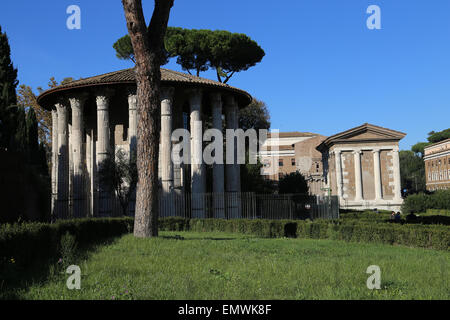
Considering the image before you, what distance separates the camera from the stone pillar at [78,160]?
23859 mm

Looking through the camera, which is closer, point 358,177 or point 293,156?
point 358,177

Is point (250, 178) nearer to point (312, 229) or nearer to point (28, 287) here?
point (312, 229)

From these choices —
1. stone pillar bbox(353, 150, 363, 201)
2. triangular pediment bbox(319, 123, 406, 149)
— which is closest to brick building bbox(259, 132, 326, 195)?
stone pillar bbox(353, 150, 363, 201)

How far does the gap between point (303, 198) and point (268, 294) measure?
906 inches

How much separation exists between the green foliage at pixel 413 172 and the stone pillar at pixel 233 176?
67.7 metres

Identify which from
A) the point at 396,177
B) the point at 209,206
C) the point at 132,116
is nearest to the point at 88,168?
the point at 132,116

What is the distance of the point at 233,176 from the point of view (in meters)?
26.0

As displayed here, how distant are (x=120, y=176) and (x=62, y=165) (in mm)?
4831

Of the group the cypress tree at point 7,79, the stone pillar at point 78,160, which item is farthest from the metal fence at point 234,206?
the cypress tree at point 7,79

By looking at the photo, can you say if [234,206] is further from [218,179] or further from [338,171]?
[338,171]

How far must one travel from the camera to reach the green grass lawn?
18.5 ft

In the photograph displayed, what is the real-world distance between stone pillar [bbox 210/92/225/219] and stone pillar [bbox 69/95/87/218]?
6891 millimetres

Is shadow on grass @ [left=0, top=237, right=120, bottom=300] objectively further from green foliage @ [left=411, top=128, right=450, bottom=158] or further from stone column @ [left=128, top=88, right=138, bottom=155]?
green foliage @ [left=411, top=128, right=450, bottom=158]
